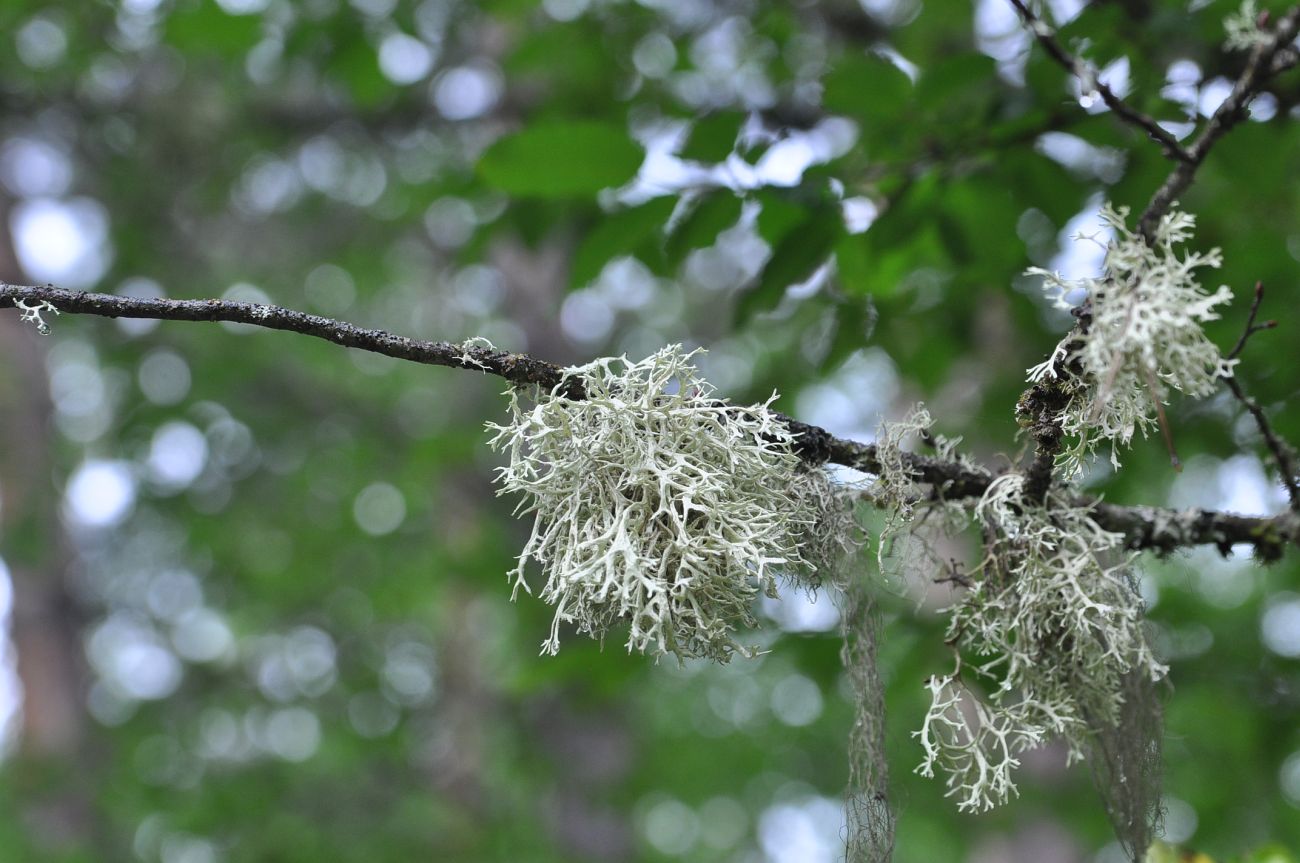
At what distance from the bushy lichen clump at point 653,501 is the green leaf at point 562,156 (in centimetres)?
83

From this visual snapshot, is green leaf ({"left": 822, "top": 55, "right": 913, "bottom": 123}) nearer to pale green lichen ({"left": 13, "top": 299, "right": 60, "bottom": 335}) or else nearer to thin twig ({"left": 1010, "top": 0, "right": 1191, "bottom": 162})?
thin twig ({"left": 1010, "top": 0, "right": 1191, "bottom": 162})

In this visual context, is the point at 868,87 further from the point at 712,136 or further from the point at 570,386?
the point at 570,386

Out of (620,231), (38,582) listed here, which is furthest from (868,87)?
(38,582)

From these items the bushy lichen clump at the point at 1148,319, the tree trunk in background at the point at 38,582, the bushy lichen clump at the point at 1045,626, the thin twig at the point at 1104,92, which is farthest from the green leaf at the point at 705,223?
the tree trunk in background at the point at 38,582

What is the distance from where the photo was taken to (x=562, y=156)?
1.99 metres

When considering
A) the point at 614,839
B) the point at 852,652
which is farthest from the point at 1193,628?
the point at 614,839

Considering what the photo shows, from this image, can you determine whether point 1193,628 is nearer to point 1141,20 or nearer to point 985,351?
point 985,351

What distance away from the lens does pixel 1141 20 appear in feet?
7.02

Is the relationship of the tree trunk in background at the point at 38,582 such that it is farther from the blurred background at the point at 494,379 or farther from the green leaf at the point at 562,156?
the green leaf at the point at 562,156

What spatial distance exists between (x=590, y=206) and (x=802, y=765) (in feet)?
21.0

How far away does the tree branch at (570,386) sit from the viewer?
114 centimetres

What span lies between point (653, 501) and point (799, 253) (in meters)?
1.01

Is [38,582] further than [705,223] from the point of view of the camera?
Yes

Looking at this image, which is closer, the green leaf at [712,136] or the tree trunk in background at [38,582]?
the green leaf at [712,136]
